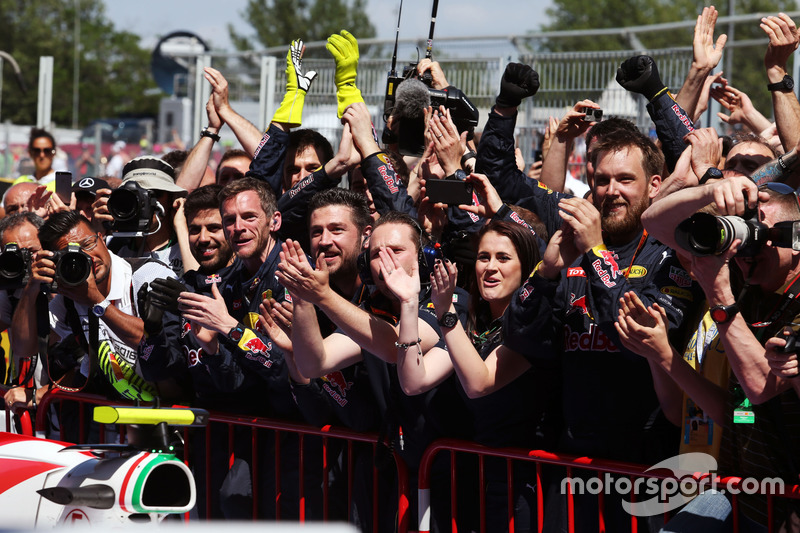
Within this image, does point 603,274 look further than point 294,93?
No

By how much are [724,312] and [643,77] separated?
5.87 ft

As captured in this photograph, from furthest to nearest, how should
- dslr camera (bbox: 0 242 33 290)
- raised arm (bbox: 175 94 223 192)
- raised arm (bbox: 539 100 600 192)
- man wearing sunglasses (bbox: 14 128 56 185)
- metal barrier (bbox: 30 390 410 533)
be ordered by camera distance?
man wearing sunglasses (bbox: 14 128 56 185) → raised arm (bbox: 175 94 223 192) → raised arm (bbox: 539 100 600 192) → dslr camera (bbox: 0 242 33 290) → metal barrier (bbox: 30 390 410 533)

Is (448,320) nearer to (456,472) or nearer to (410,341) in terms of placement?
(410,341)

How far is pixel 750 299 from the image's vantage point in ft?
11.3

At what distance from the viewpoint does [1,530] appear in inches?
86.0

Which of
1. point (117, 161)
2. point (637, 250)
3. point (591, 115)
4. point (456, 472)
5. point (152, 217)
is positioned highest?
point (117, 161)

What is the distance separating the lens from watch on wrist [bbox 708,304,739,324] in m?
3.20

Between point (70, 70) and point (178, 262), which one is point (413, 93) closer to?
point (178, 262)

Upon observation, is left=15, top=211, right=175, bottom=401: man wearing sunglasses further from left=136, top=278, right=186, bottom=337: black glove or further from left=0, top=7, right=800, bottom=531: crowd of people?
left=136, top=278, right=186, bottom=337: black glove

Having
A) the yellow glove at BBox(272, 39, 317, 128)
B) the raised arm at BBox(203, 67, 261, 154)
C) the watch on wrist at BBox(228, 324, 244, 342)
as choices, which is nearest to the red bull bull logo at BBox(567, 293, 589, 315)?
the watch on wrist at BBox(228, 324, 244, 342)

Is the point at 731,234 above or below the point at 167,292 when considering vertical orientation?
above

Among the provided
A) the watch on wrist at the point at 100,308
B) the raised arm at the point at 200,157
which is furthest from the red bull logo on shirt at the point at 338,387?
the raised arm at the point at 200,157

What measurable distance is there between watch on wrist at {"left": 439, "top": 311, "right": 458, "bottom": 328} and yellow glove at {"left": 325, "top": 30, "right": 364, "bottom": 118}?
196cm

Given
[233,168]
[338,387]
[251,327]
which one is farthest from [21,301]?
[338,387]
